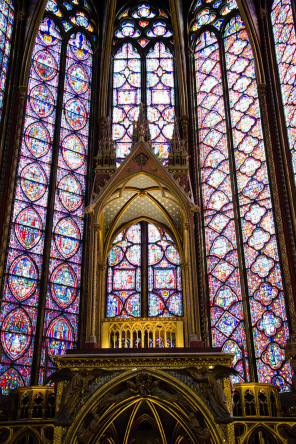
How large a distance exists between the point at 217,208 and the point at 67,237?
3720 mm

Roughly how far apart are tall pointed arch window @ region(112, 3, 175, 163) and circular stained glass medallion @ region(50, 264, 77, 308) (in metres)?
3.46

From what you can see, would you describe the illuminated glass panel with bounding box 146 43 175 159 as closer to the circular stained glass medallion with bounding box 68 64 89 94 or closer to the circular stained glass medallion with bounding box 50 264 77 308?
the circular stained glass medallion with bounding box 68 64 89 94

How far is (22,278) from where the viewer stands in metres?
12.8

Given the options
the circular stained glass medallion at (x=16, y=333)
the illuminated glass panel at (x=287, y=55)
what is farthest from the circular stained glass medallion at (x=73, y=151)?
the illuminated glass panel at (x=287, y=55)

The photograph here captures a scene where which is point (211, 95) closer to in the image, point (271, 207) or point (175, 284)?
point (271, 207)

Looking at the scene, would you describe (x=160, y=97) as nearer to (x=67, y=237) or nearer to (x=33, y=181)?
(x=33, y=181)

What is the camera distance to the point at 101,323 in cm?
1077

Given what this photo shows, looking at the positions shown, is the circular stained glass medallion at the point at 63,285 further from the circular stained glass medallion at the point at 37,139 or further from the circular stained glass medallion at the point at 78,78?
the circular stained glass medallion at the point at 78,78

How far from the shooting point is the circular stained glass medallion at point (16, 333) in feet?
39.2

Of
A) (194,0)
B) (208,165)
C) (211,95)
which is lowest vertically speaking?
(208,165)

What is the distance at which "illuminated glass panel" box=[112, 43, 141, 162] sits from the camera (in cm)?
1557

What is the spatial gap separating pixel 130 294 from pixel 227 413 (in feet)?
16.4

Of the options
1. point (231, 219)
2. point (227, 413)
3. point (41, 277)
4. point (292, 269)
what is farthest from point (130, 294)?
point (227, 413)

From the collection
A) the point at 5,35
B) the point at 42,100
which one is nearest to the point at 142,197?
the point at 42,100
